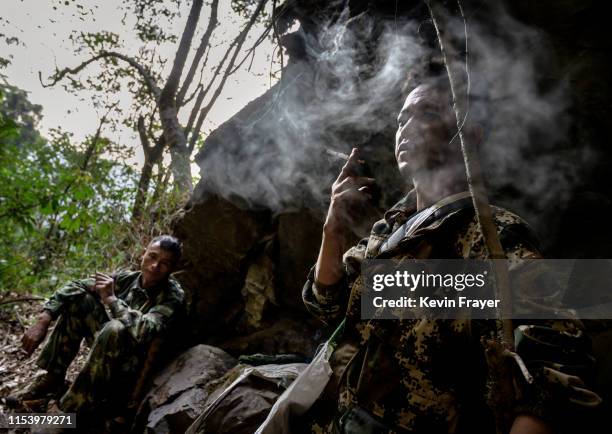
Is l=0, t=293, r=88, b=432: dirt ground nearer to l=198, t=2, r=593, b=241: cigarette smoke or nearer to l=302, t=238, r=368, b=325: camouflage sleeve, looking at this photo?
l=198, t=2, r=593, b=241: cigarette smoke

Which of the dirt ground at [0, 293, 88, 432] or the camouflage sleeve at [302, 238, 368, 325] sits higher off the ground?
the camouflage sleeve at [302, 238, 368, 325]

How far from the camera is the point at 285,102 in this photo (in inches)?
173

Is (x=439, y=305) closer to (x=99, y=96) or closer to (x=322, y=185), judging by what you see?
(x=322, y=185)

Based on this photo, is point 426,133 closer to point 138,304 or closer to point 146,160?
point 138,304

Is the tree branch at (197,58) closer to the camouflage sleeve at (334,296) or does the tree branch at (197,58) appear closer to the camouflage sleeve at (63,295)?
the camouflage sleeve at (63,295)

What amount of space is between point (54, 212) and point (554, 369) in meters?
5.79

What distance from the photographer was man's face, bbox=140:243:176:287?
4004 mm

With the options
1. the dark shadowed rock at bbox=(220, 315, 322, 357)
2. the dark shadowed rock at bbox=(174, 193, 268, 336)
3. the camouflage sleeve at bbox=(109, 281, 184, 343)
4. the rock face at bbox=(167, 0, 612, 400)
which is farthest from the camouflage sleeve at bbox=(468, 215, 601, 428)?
the dark shadowed rock at bbox=(174, 193, 268, 336)

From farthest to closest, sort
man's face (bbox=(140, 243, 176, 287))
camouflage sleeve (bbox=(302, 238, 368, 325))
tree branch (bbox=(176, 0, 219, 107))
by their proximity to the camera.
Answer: tree branch (bbox=(176, 0, 219, 107))
man's face (bbox=(140, 243, 176, 287))
camouflage sleeve (bbox=(302, 238, 368, 325))

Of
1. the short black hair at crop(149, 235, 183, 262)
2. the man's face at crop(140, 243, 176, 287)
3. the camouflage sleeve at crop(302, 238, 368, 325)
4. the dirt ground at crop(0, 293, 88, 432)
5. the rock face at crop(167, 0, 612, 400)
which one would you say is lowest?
the dirt ground at crop(0, 293, 88, 432)

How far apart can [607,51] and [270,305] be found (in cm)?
407

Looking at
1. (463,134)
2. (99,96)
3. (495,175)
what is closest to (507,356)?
(463,134)

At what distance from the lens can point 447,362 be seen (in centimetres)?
118

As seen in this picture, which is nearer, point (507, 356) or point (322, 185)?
point (507, 356)
